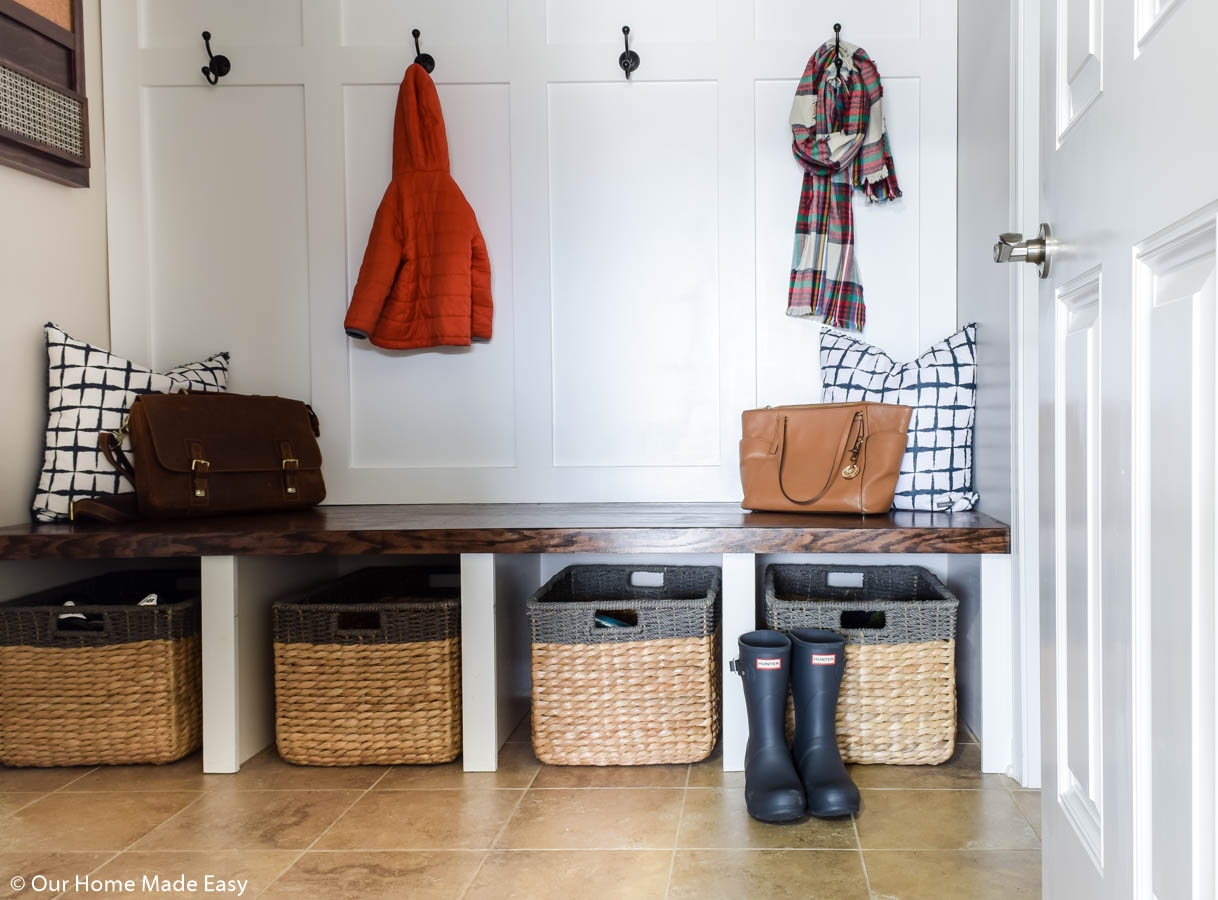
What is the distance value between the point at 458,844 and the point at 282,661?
650 mm

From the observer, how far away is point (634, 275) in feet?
8.39

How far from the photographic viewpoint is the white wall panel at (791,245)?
2490 millimetres

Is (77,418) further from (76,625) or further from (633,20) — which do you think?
(633,20)

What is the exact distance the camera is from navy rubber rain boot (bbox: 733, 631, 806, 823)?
1818 mm

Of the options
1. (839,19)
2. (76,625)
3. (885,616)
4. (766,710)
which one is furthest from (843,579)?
(76,625)

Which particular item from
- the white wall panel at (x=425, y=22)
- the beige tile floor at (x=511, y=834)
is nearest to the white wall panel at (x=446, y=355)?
the white wall panel at (x=425, y=22)

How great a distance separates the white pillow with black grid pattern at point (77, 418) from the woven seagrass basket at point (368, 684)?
21.8 inches

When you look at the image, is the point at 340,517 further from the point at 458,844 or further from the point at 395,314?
the point at 458,844

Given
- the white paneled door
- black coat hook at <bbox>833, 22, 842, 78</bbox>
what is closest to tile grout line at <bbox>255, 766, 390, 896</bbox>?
the white paneled door

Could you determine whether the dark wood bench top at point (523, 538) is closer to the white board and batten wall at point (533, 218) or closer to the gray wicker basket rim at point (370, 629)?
the gray wicker basket rim at point (370, 629)

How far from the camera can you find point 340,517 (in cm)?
228

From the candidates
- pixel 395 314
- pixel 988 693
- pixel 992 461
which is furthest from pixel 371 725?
pixel 992 461

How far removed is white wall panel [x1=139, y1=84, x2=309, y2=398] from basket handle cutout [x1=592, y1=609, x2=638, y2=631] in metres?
1.03

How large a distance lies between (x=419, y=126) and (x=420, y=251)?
314 mm
